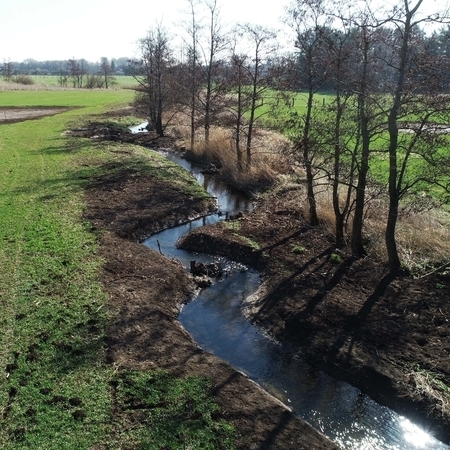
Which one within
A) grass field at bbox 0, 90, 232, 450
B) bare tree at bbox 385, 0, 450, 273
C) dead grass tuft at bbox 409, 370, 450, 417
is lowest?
dead grass tuft at bbox 409, 370, 450, 417

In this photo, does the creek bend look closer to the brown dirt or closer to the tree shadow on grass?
the brown dirt

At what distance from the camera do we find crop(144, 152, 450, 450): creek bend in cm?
702

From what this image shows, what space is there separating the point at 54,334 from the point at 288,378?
15.3 ft

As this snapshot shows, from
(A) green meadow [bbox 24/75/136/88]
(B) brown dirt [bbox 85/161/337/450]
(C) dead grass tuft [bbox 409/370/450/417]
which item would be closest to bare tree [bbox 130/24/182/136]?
(B) brown dirt [bbox 85/161/337/450]

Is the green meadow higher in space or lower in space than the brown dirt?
higher

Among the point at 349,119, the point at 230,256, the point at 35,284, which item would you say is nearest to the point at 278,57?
the point at 349,119

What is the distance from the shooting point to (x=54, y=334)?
8320 mm

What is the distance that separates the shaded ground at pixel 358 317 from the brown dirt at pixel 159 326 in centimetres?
189

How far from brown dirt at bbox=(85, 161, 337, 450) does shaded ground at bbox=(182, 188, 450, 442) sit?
6.21 feet

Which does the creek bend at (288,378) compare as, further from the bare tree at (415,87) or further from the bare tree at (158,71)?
the bare tree at (158,71)

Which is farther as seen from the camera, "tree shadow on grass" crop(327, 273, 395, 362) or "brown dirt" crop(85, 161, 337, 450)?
"tree shadow on grass" crop(327, 273, 395, 362)

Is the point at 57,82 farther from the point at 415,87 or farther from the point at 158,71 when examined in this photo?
the point at 415,87

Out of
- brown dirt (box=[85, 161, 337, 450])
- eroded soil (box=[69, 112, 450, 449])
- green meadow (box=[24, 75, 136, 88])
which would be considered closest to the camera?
brown dirt (box=[85, 161, 337, 450])

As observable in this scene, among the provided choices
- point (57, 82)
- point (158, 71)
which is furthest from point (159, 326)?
point (57, 82)
